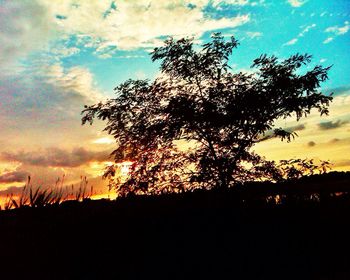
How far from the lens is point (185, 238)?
6.98 meters

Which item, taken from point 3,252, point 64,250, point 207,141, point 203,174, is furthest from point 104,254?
point 207,141

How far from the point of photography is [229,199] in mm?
8602

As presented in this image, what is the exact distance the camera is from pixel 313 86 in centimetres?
1627

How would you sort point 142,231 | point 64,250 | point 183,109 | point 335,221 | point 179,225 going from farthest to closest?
point 183,109, point 335,221, point 179,225, point 142,231, point 64,250

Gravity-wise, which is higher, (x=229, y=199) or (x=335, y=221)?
(x=229, y=199)

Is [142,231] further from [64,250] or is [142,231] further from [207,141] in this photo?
[207,141]

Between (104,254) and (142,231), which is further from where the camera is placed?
(142,231)

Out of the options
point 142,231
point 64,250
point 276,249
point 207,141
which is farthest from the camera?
point 207,141

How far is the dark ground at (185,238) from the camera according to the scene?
220 inches

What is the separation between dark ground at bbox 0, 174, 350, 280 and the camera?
18.3 feet

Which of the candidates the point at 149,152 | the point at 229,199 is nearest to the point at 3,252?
the point at 229,199

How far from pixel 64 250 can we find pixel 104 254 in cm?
68

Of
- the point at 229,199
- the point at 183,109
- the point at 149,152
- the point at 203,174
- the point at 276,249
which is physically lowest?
the point at 276,249

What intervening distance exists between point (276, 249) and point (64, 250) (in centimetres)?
476
